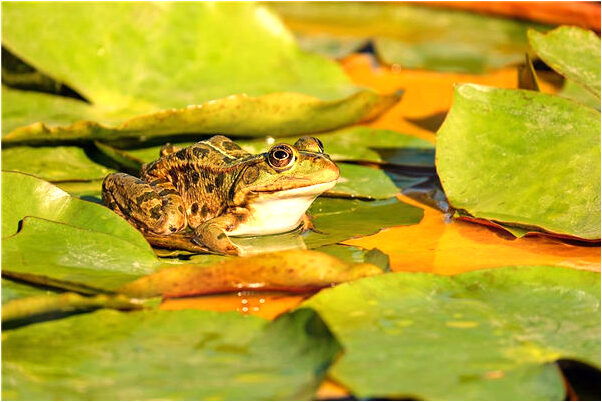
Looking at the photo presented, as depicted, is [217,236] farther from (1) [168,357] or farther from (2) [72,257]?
(1) [168,357]

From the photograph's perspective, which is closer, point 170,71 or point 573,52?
point 573,52

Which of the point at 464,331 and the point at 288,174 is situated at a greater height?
the point at 288,174

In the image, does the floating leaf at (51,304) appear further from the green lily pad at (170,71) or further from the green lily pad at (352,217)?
the green lily pad at (170,71)

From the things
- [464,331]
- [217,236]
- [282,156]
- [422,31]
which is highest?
[422,31]

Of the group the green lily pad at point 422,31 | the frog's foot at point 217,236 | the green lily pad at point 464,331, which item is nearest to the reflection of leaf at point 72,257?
the frog's foot at point 217,236

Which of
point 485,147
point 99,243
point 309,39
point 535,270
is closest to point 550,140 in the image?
point 485,147

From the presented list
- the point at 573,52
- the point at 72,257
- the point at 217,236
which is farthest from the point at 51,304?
the point at 573,52

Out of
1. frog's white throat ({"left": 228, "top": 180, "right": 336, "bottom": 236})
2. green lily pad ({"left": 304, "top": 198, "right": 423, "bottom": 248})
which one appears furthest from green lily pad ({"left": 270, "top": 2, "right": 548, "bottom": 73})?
frog's white throat ({"left": 228, "top": 180, "right": 336, "bottom": 236})
